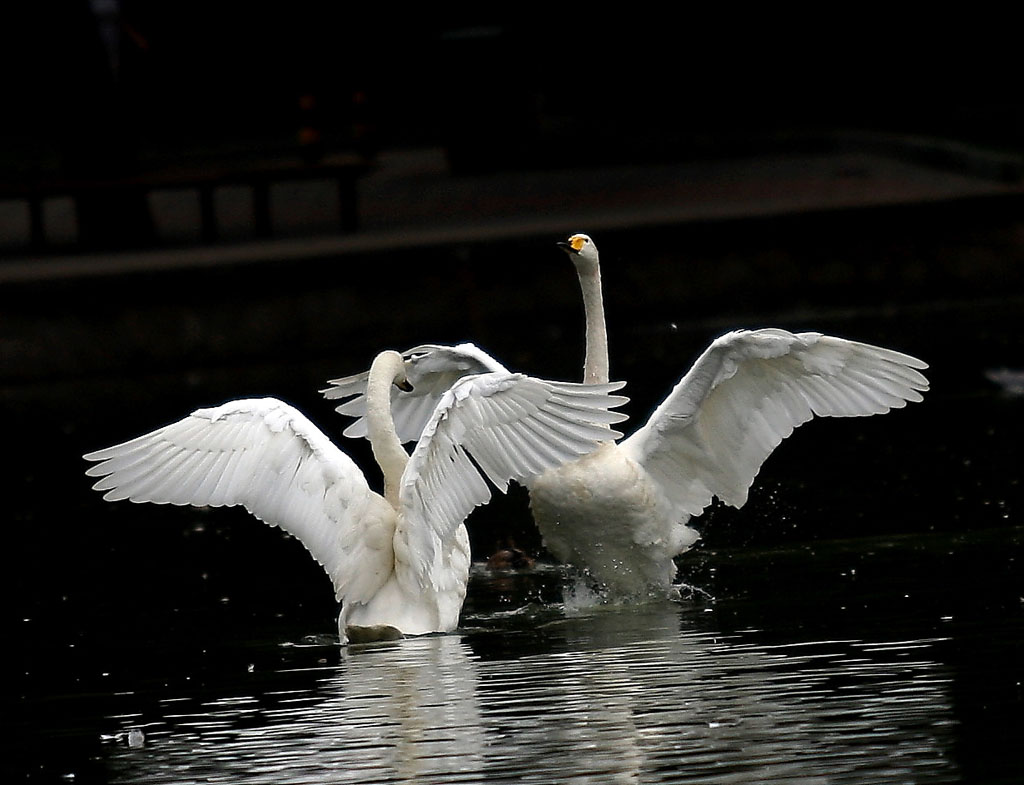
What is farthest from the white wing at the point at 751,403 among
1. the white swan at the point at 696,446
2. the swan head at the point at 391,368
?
the swan head at the point at 391,368

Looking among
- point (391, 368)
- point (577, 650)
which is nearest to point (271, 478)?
point (391, 368)

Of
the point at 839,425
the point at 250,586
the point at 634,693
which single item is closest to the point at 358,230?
the point at 839,425

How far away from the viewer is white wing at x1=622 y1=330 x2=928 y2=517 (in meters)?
8.95

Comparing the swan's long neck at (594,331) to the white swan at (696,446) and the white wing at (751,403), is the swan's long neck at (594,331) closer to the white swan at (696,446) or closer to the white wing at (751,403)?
the white swan at (696,446)

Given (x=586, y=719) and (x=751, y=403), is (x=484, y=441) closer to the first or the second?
(x=751, y=403)

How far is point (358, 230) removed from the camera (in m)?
20.5

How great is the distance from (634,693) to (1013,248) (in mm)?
12229

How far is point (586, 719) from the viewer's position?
6641 millimetres

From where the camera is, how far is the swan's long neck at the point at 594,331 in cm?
945

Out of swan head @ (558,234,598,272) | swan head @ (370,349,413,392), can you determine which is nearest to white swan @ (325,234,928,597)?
swan head @ (558,234,598,272)

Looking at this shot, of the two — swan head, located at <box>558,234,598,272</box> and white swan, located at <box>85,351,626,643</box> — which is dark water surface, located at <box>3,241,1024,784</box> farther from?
swan head, located at <box>558,234,598,272</box>

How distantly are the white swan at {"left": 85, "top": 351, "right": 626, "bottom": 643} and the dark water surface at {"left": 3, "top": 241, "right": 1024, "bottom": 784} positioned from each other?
258 millimetres

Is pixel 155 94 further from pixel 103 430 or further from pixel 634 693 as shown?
pixel 634 693

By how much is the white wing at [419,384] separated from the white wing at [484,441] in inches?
56.9
